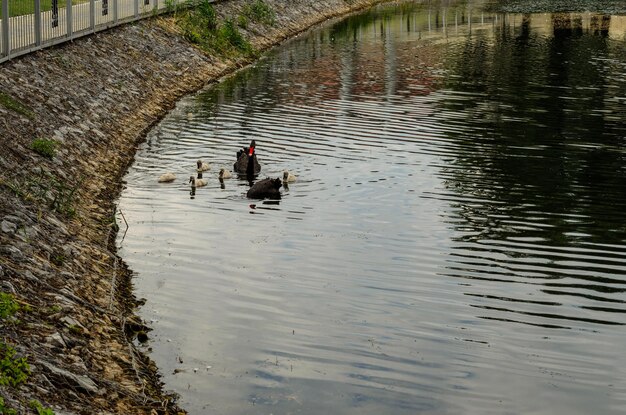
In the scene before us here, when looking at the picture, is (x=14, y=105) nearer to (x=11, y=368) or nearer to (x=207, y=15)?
(x=11, y=368)

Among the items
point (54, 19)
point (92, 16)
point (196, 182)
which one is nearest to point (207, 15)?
point (92, 16)

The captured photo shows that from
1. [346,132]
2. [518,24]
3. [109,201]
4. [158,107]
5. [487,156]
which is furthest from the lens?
[518,24]

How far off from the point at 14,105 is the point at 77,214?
643cm

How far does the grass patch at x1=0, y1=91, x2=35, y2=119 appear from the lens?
29.2 metres

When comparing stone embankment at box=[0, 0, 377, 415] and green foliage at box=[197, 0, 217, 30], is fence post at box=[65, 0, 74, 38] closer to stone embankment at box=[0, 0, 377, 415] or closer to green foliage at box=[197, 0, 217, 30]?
stone embankment at box=[0, 0, 377, 415]

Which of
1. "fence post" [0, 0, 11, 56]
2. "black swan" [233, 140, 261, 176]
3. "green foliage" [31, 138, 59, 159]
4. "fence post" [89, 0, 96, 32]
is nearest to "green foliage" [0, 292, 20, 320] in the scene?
"green foliage" [31, 138, 59, 159]

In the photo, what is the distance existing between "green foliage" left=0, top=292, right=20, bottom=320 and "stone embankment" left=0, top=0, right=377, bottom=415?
0.32ft

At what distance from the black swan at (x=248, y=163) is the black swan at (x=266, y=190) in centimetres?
238

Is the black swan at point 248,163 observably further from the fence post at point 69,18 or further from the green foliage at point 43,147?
the fence post at point 69,18

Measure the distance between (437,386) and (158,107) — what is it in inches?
1057

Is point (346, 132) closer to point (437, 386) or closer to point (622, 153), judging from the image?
point (622, 153)

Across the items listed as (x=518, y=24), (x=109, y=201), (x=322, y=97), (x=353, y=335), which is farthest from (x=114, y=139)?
(x=518, y=24)

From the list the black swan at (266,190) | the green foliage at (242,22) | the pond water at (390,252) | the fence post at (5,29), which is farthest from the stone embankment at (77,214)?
the green foliage at (242,22)

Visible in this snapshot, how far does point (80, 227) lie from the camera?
23531mm
